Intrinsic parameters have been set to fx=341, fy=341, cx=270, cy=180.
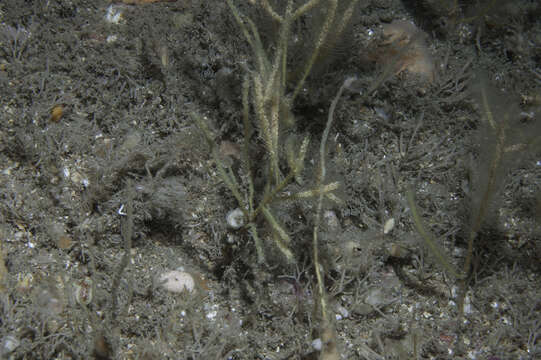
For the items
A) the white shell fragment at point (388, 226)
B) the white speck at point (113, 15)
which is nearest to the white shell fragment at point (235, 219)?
the white shell fragment at point (388, 226)

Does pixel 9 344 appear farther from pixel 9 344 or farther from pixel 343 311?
pixel 343 311

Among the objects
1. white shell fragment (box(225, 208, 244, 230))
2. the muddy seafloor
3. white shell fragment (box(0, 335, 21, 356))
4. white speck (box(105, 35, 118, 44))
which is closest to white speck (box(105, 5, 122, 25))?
the muddy seafloor

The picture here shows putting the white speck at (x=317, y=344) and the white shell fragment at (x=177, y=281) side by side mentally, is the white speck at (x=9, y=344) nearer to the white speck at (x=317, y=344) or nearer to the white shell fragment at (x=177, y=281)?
the white shell fragment at (x=177, y=281)

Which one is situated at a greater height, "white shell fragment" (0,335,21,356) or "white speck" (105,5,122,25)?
"white speck" (105,5,122,25)

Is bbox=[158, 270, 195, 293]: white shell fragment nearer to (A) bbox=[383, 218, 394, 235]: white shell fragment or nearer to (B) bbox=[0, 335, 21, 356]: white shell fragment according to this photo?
(B) bbox=[0, 335, 21, 356]: white shell fragment

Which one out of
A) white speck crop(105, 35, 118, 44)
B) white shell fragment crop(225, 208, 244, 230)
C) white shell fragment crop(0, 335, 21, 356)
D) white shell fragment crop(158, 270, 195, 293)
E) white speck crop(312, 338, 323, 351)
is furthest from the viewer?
white speck crop(105, 35, 118, 44)

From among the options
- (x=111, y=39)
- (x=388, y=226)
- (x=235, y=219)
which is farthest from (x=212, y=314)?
(x=111, y=39)
